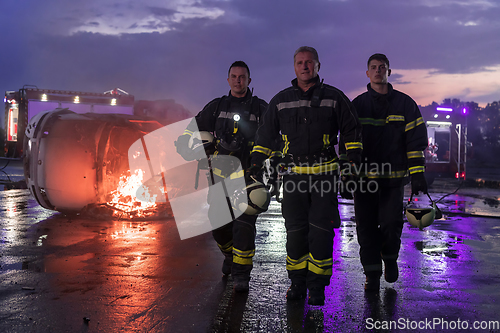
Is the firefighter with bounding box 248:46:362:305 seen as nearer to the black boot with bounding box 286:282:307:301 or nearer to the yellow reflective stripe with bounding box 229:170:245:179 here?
the black boot with bounding box 286:282:307:301

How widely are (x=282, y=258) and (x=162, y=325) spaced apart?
2054 millimetres

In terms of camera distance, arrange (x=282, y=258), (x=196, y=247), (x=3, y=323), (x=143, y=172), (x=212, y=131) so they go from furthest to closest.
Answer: (x=143, y=172), (x=196, y=247), (x=282, y=258), (x=212, y=131), (x=3, y=323)

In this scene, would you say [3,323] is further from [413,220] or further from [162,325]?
[413,220]

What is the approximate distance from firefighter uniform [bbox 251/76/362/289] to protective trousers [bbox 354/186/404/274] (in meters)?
0.49

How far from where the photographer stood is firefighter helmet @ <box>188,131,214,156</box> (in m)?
4.11

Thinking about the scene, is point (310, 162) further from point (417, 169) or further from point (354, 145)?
point (417, 169)

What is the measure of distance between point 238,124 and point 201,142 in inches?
17.1

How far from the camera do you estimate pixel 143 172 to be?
8891 mm

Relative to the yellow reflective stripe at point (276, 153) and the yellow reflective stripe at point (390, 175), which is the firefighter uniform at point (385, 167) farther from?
the yellow reflective stripe at point (276, 153)

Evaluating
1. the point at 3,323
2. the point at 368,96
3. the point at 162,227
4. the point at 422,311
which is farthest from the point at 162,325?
the point at 162,227

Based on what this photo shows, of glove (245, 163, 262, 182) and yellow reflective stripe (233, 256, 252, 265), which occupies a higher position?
glove (245, 163, 262, 182)

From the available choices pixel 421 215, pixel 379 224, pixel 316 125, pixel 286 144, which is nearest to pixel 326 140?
pixel 316 125

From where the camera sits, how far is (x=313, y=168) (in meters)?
3.40

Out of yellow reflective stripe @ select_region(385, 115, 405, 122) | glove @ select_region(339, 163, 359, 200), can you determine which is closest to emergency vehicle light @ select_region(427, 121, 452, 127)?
yellow reflective stripe @ select_region(385, 115, 405, 122)
